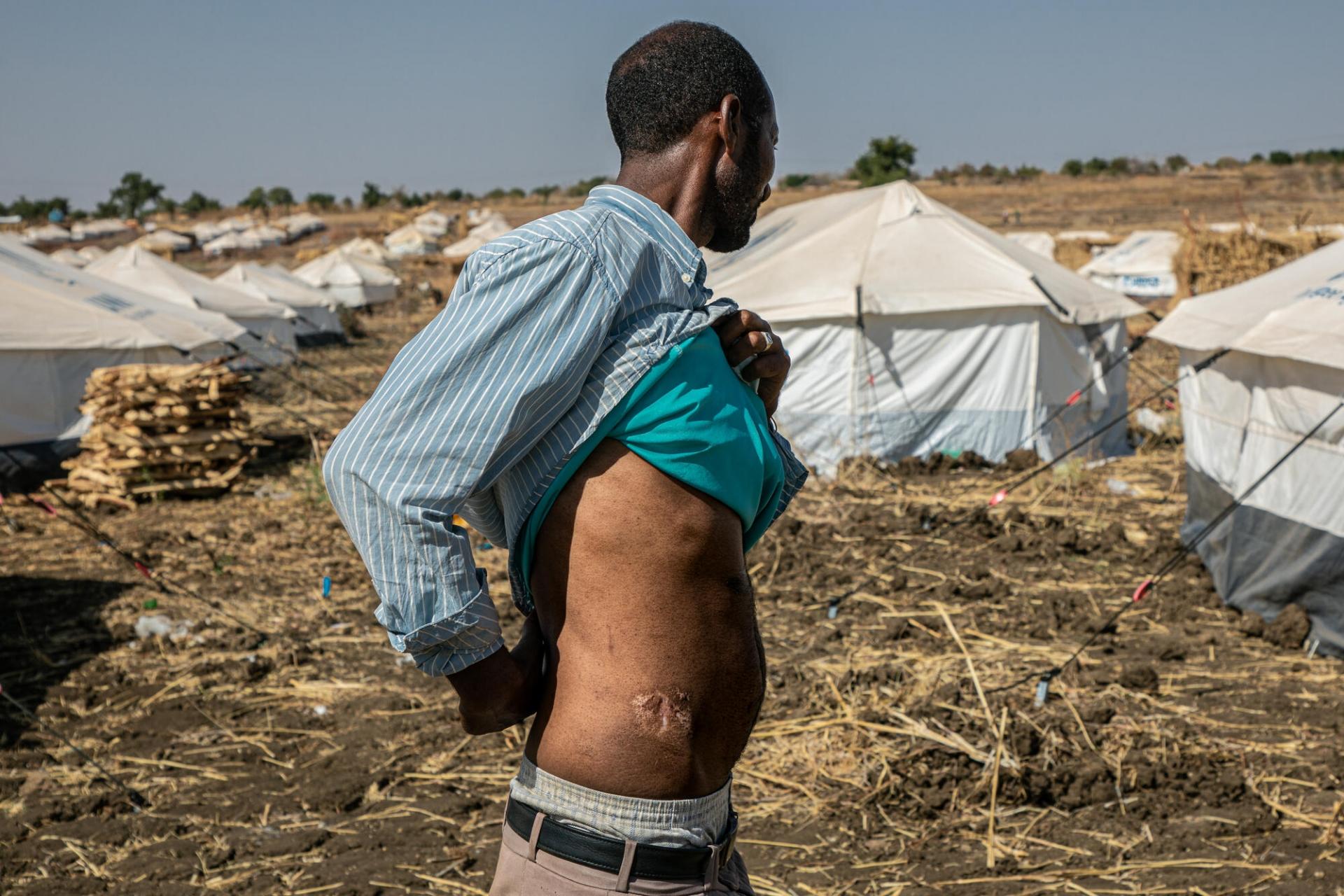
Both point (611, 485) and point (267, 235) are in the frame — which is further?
point (267, 235)

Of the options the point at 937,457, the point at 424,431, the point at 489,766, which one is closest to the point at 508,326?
the point at 424,431

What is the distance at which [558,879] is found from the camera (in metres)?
1.73

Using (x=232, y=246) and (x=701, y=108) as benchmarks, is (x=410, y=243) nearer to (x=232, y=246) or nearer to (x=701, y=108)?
(x=232, y=246)

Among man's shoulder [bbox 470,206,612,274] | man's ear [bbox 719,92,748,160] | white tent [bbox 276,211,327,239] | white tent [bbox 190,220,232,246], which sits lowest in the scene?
man's shoulder [bbox 470,206,612,274]

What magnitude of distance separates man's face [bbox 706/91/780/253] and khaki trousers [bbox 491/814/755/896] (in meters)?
0.97

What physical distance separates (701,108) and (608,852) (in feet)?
3.76

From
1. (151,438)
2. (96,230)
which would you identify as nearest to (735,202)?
(151,438)

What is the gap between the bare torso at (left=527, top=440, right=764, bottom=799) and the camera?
1.65 m

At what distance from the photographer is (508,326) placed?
1.52 meters

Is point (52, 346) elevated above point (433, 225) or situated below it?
below

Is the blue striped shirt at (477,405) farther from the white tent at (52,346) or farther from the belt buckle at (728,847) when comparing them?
the white tent at (52,346)

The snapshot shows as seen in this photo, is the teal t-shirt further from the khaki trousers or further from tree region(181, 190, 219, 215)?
tree region(181, 190, 219, 215)

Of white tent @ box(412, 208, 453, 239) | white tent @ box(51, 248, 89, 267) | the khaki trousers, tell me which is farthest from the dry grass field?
white tent @ box(412, 208, 453, 239)

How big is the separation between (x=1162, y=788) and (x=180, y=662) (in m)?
5.24
